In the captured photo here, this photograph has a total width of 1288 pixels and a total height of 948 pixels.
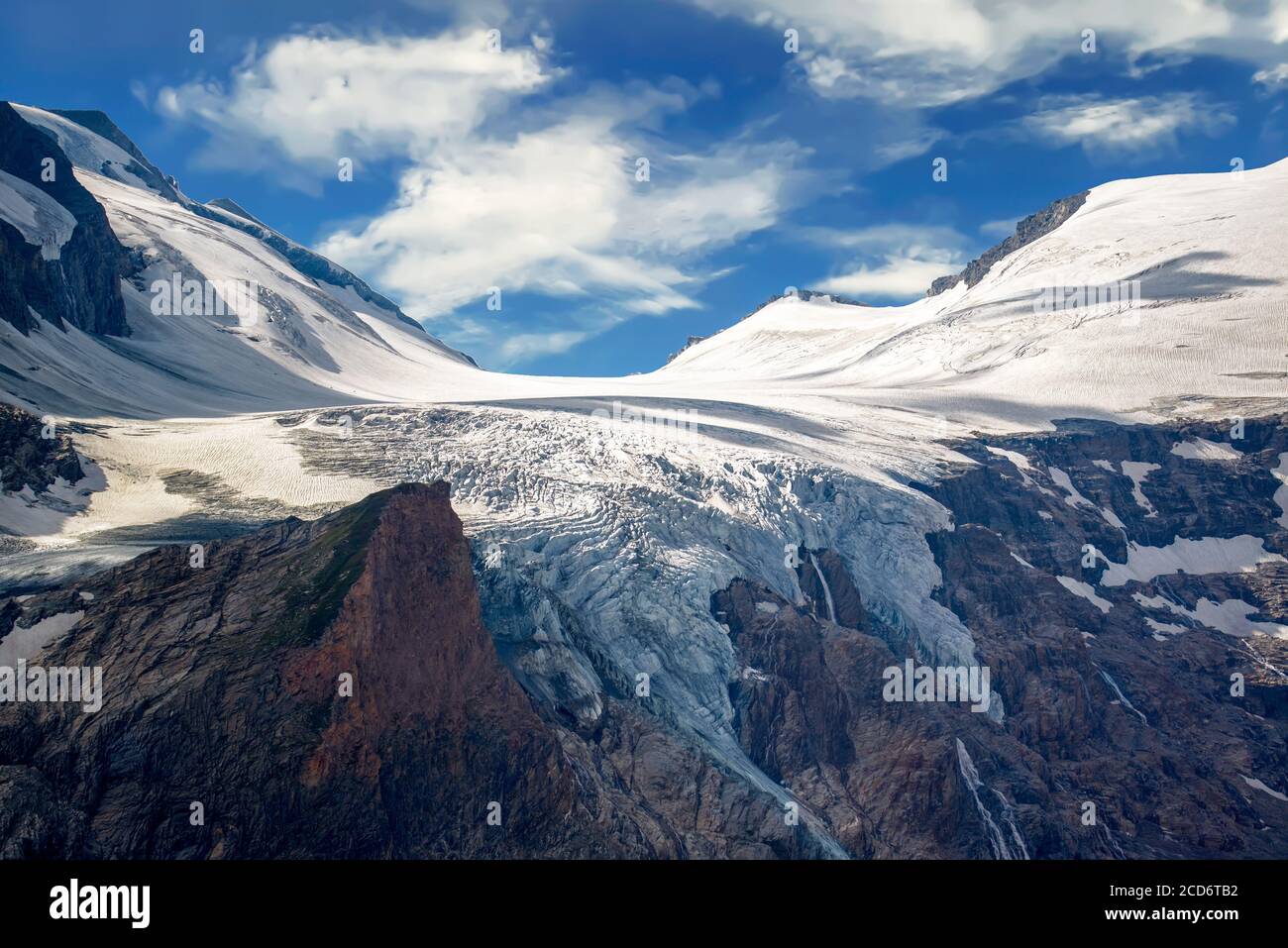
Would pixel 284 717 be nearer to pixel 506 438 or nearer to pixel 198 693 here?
pixel 198 693

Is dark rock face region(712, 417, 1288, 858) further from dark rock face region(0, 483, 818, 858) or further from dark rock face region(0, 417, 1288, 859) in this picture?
dark rock face region(0, 483, 818, 858)

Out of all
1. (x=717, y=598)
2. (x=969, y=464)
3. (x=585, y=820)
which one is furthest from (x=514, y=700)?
(x=969, y=464)

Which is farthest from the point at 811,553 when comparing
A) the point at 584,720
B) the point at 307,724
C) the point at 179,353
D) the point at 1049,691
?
the point at 179,353

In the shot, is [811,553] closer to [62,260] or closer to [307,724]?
[307,724]

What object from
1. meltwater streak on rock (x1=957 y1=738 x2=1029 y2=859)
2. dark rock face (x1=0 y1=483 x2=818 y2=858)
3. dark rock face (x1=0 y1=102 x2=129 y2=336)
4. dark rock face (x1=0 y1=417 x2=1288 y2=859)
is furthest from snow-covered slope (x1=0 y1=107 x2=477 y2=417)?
meltwater streak on rock (x1=957 y1=738 x2=1029 y2=859)

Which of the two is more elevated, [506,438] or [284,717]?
[506,438]
